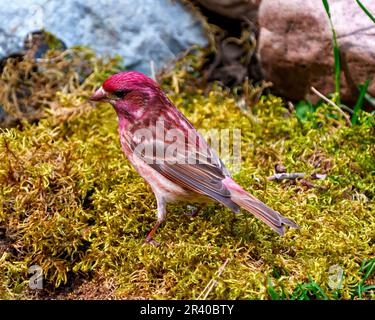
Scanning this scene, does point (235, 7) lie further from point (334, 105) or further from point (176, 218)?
point (176, 218)

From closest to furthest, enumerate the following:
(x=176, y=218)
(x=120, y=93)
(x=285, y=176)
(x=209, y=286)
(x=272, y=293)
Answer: (x=272, y=293) → (x=209, y=286) → (x=176, y=218) → (x=120, y=93) → (x=285, y=176)

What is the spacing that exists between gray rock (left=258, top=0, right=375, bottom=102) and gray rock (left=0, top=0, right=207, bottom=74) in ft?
3.22

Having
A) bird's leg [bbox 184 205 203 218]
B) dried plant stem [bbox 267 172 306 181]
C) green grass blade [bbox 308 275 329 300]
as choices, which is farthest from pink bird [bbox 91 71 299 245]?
dried plant stem [bbox 267 172 306 181]

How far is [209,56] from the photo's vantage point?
6734 mm

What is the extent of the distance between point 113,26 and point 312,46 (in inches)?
84.1

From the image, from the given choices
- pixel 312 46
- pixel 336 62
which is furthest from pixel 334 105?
pixel 312 46

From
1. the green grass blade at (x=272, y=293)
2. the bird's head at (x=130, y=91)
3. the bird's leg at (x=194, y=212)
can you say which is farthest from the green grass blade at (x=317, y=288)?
the bird's head at (x=130, y=91)

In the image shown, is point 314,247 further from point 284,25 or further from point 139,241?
point 284,25

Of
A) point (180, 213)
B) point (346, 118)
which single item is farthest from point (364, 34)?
point (180, 213)

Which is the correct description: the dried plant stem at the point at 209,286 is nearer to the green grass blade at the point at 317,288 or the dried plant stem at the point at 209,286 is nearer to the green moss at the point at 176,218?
the green moss at the point at 176,218

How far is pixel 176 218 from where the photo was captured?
14.6 ft

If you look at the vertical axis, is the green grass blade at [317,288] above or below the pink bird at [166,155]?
below

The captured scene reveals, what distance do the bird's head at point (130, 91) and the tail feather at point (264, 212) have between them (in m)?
1.04

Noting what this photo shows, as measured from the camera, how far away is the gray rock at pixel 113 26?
630cm
